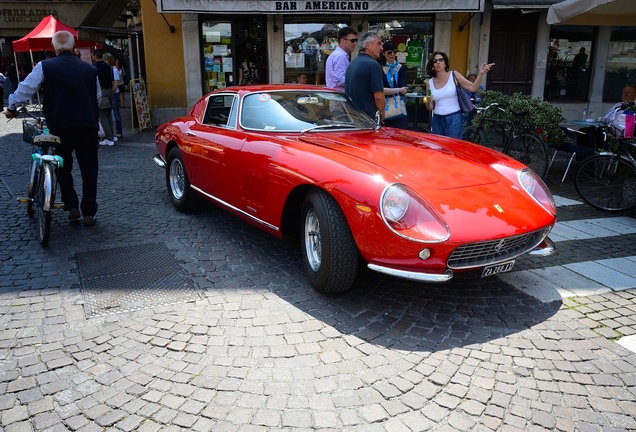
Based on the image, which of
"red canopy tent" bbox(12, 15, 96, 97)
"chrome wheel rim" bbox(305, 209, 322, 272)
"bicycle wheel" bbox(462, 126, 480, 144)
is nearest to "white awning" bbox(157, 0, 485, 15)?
"red canopy tent" bbox(12, 15, 96, 97)

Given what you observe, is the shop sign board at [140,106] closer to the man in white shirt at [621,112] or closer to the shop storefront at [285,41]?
the shop storefront at [285,41]

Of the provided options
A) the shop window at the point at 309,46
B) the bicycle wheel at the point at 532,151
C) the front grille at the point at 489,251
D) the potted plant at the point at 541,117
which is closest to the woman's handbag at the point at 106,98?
the shop window at the point at 309,46

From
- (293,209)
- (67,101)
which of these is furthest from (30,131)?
(293,209)

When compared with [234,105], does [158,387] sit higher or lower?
lower

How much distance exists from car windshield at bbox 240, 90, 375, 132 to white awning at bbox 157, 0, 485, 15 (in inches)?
322

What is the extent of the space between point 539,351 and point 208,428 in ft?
6.51

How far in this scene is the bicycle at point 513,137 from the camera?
24.9ft

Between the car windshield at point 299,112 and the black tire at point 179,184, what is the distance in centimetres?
129

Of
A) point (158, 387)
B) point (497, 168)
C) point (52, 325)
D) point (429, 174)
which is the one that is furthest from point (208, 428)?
point (497, 168)

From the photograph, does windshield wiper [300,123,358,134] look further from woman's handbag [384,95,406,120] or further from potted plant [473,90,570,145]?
potted plant [473,90,570,145]

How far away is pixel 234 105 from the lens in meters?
5.11

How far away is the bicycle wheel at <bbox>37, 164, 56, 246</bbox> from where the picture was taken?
4.75 m

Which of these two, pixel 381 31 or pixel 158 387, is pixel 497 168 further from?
pixel 381 31

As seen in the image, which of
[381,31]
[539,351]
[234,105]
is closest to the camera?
[539,351]
